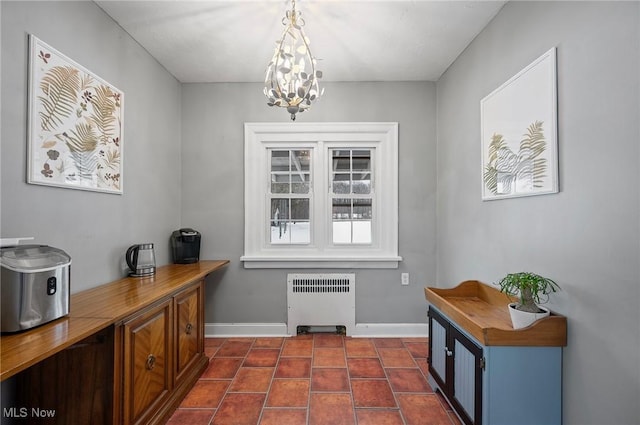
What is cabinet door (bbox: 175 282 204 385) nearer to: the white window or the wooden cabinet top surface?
the white window

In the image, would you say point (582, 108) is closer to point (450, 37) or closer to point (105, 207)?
point (450, 37)

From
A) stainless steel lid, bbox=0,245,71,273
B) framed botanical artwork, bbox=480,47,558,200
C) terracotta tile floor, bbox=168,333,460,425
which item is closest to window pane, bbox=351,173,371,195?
framed botanical artwork, bbox=480,47,558,200

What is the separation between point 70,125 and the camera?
1.69 m

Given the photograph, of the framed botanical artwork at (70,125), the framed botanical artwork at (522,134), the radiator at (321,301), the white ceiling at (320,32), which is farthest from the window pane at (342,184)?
the framed botanical artwork at (70,125)

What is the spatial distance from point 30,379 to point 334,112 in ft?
9.60

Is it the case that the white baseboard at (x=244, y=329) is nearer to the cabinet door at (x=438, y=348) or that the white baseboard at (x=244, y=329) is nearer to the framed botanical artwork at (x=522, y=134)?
the cabinet door at (x=438, y=348)

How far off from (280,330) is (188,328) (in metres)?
1.11

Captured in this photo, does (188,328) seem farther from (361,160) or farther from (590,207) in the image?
(590,207)

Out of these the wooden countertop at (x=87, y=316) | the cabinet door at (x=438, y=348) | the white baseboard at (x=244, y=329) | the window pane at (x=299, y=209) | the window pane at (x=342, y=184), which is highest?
the window pane at (x=342, y=184)

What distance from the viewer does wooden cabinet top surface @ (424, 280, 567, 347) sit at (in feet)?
4.75

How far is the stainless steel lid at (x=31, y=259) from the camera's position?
117 centimetres

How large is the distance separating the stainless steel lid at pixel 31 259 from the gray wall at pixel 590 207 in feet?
7.83

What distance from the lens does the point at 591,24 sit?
4.33 feet

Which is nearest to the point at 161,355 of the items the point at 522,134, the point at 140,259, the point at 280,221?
the point at 140,259
